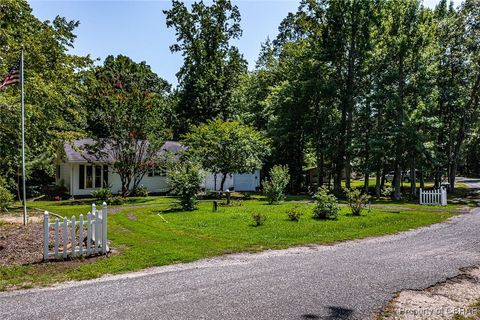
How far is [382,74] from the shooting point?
2622 centimetres

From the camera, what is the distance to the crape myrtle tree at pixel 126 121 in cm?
2358

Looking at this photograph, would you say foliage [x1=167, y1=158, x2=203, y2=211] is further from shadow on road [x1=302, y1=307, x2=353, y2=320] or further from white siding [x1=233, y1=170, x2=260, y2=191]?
white siding [x1=233, y1=170, x2=260, y2=191]

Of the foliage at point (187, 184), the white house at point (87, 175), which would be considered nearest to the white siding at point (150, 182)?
the white house at point (87, 175)

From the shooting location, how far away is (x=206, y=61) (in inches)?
1582

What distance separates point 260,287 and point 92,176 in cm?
2331

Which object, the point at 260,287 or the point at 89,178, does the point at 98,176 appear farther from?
the point at 260,287

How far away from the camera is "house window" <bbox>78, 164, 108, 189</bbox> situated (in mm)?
26031

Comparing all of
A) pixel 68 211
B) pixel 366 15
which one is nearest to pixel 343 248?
pixel 68 211

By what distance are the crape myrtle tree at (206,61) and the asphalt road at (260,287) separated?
1237 inches

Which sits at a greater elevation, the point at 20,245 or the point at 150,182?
the point at 150,182

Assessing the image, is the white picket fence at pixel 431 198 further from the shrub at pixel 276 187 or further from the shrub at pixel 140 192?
the shrub at pixel 140 192

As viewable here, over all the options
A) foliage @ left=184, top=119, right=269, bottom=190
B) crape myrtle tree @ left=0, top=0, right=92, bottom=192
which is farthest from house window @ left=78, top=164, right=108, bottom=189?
crape myrtle tree @ left=0, top=0, right=92, bottom=192

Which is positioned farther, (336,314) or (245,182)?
(245,182)

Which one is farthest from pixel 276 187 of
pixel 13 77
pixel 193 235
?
pixel 13 77
